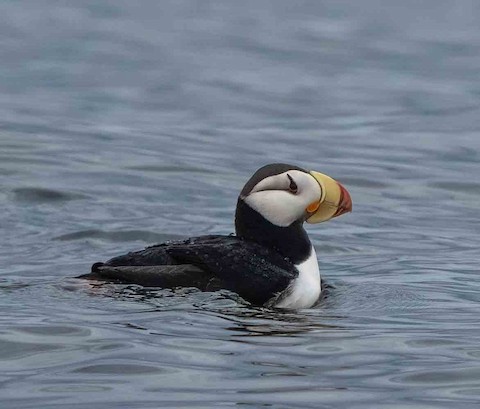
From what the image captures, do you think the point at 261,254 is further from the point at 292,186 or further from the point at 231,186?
the point at 231,186

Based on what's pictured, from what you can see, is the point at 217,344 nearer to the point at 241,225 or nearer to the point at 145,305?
the point at 145,305

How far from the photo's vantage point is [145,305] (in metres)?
10.3

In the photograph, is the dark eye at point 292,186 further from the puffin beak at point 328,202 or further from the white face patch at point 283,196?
the puffin beak at point 328,202

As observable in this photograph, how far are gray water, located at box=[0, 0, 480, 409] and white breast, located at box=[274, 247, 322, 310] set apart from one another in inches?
5.6

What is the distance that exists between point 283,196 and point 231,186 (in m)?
6.51

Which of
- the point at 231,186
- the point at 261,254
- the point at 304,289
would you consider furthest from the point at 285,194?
the point at 231,186

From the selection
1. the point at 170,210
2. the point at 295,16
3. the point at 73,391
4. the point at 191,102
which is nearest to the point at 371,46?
the point at 295,16

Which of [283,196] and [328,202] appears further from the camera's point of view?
[328,202]

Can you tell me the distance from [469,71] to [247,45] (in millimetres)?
4309

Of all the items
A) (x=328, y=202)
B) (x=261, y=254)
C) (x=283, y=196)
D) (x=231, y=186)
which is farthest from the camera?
(x=231, y=186)

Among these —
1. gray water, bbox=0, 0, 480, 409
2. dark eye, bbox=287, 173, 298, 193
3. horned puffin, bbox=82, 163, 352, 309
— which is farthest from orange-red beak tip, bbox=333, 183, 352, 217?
gray water, bbox=0, 0, 480, 409

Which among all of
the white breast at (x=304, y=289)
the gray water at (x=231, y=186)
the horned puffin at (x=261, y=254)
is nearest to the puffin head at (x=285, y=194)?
the horned puffin at (x=261, y=254)

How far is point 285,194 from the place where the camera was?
11.0 metres

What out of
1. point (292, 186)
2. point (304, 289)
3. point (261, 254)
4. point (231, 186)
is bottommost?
point (231, 186)
